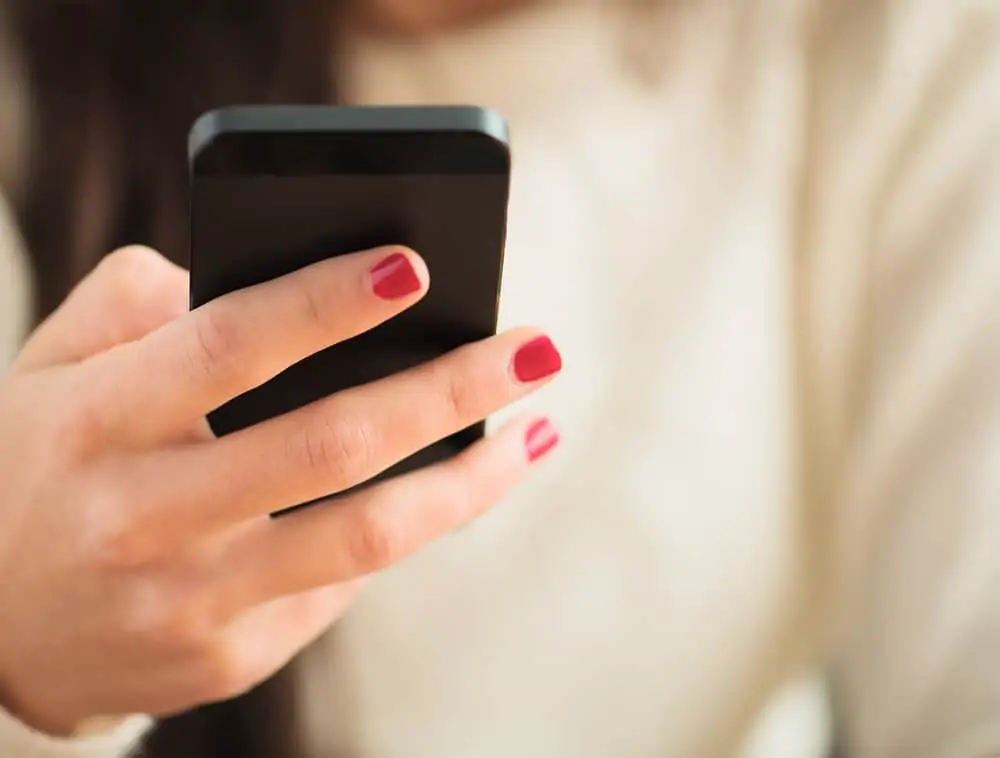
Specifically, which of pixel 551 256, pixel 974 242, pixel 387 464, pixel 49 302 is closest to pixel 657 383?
pixel 551 256

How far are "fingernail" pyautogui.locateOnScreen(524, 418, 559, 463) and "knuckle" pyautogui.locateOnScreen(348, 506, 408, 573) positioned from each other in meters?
0.10

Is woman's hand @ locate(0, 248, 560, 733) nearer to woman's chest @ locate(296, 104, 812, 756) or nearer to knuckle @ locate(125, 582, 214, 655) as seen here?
knuckle @ locate(125, 582, 214, 655)

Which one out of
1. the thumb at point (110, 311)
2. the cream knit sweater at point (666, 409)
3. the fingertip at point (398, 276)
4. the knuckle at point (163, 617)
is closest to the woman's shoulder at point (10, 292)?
the cream knit sweater at point (666, 409)

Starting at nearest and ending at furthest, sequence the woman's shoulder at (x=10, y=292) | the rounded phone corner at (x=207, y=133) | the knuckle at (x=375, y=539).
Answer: the rounded phone corner at (x=207, y=133) → the knuckle at (x=375, y=539) → the woman's shoulder at (x=10, y=292)

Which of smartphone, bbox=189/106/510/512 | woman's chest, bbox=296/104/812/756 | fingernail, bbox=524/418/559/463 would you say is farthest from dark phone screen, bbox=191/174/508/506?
woman's chest, bbox=296/104/812/756

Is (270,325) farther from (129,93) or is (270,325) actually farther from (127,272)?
(129,93)

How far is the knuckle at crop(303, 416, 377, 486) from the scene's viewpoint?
16.0 inches

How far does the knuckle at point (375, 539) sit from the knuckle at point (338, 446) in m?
0.04

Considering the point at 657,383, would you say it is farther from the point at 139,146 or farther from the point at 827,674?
the point at 139,146

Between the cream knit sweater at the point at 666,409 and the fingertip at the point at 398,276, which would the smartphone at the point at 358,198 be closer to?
the fingertip at the point at 398,276

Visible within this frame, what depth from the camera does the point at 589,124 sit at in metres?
0.71

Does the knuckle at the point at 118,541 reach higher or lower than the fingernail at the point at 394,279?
lower

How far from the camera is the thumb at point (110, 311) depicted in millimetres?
480

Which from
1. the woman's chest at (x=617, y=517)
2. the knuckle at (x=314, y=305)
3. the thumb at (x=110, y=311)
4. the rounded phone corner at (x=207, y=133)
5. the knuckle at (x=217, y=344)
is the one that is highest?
the rounded phone corner at (x=207, y=133)
